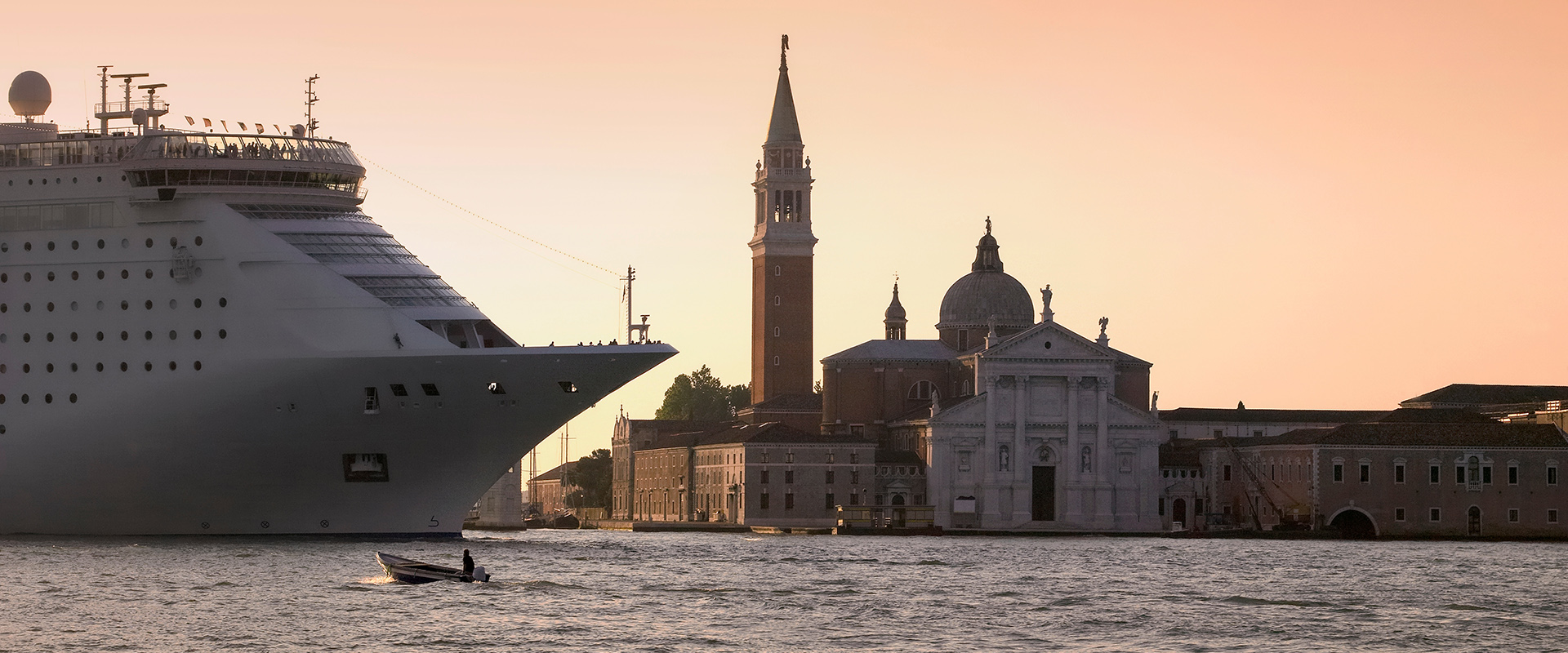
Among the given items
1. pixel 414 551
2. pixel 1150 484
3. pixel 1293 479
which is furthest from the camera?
pixel 1150 484

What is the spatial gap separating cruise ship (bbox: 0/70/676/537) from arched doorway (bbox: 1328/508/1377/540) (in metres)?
65.1

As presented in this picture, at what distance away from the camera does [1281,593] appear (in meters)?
70.4

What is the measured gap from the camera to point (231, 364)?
69.4 metres

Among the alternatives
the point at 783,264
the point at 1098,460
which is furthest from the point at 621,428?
the point at 1098,460

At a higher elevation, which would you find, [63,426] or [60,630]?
[63,426]

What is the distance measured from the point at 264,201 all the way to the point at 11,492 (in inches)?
426

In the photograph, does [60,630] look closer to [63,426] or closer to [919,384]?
[63,426]

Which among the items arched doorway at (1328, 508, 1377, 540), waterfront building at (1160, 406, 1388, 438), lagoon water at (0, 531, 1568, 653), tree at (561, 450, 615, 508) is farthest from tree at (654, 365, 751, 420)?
lagoon water at (0, 531, 1568, 653)

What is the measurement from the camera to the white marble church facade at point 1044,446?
137 m

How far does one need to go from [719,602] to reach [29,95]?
30.2 meters

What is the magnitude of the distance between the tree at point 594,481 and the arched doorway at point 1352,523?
5740cm

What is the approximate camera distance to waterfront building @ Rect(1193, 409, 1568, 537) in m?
127

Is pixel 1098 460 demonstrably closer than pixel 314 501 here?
No

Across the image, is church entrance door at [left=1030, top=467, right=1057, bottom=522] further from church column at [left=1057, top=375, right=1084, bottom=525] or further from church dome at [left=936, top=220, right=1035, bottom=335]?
church dome at [left=936, top=220, right=1035, bottom=335]
